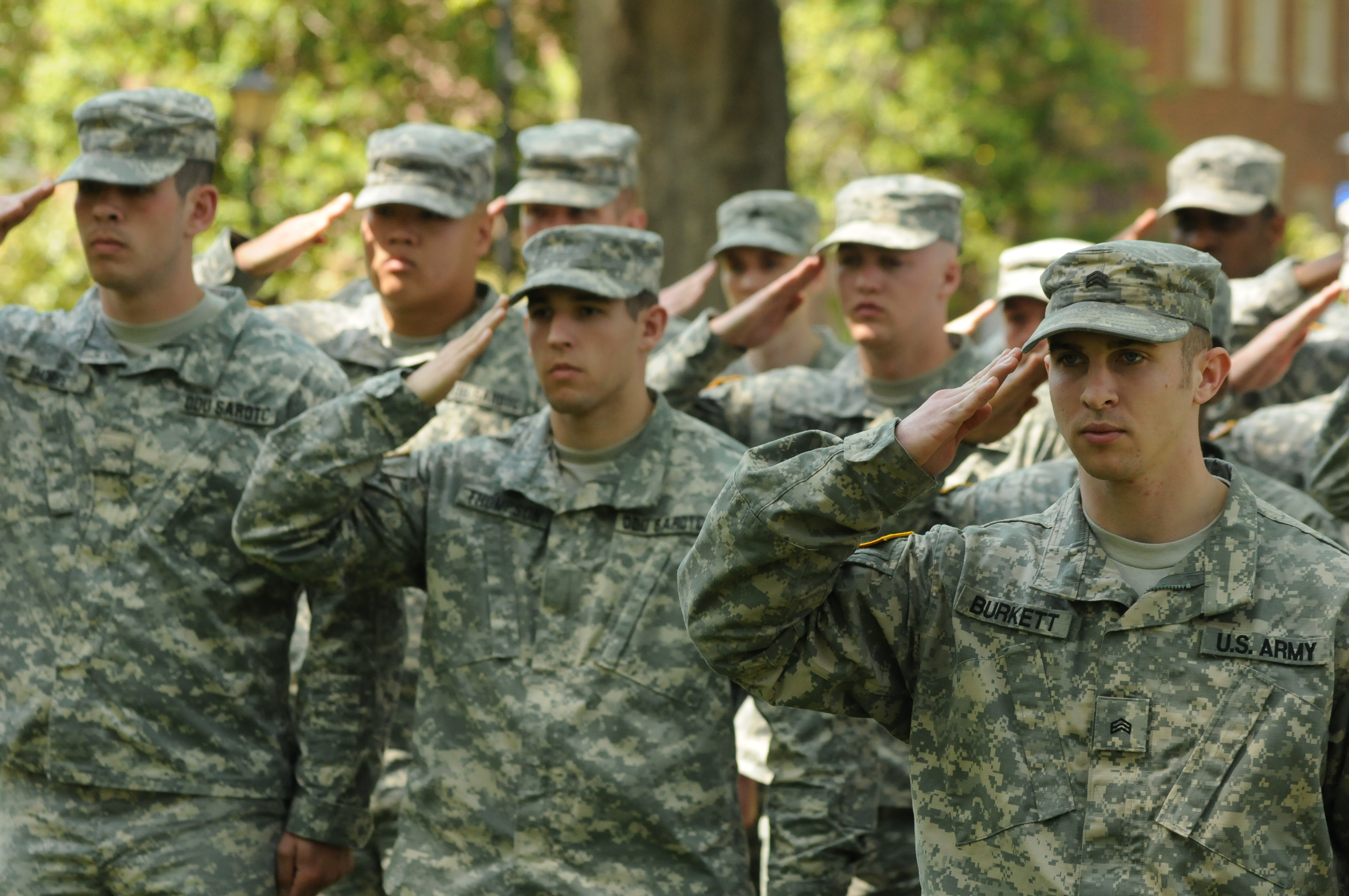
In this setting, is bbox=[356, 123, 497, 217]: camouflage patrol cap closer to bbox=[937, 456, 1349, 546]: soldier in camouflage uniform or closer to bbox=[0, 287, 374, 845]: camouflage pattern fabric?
bbox=[0, 287, 374, 845]: camouflage pattern fabric

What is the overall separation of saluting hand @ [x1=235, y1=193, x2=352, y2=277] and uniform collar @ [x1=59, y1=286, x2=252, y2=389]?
110cm

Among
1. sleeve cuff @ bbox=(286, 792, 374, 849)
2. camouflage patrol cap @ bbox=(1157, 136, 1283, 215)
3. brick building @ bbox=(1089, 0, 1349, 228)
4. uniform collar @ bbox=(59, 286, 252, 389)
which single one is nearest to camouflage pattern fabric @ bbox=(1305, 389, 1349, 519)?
camouflage patrol cap @ bbox=(1157, 136, 1283, 215)

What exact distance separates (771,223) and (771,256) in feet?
0.47

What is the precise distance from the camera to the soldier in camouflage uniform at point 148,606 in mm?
4531

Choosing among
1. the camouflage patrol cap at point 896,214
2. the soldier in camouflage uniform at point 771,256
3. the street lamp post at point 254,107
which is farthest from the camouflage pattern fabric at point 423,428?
the street lamp post at point 254,107

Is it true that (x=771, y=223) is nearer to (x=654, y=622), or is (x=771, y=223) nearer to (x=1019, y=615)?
(x=654, y=622)

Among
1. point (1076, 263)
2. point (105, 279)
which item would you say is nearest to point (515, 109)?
point (105, 279)

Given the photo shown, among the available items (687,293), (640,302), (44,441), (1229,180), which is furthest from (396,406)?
(1229,180)

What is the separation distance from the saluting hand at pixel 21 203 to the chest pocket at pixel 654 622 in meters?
2.02

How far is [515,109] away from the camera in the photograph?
18141 mm

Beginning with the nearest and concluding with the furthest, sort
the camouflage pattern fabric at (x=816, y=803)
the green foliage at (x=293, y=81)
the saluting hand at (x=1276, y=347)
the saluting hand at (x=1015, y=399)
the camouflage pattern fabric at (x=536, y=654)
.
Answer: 1. the saluting hand at (x=1015, y=399)
2. the camouflage pattern fabric at (x=536, y=654)
3. the camouflage pattern fabric at (x=816, y=803)
4. the saluting hand at (x=1276, y=347)
5. the green foliage at (x=293, y=81)

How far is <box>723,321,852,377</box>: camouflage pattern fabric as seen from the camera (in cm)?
672

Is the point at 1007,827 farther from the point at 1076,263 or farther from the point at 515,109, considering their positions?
the point at 515,109

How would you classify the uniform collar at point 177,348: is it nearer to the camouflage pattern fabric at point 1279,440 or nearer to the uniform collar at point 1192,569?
the uniform collar at point 1192,569
